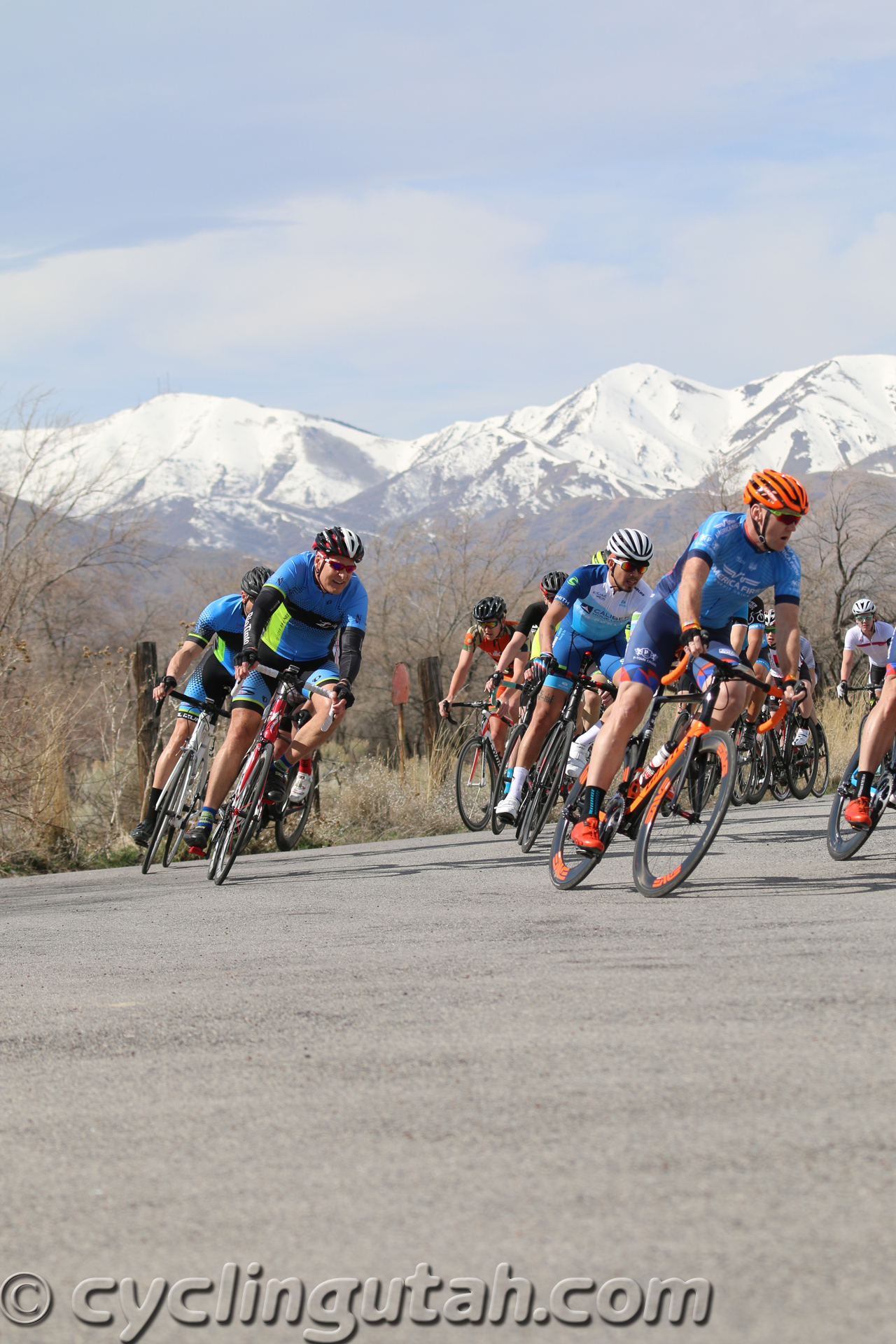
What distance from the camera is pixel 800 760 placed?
14.2m

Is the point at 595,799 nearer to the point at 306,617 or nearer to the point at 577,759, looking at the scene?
the point at 577,759

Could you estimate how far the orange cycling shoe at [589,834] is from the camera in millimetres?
6602

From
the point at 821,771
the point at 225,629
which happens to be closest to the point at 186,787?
the point at 225,629

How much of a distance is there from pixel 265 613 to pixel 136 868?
295 centimetres

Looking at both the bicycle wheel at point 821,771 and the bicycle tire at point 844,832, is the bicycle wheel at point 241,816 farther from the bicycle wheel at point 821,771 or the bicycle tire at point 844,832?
the bicycle wheel at point 821,771

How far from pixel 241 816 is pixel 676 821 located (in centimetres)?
335

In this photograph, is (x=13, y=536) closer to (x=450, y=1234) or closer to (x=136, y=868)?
(x=136, y=868)

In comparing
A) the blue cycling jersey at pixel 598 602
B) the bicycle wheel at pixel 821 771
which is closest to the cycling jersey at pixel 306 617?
the blue cycling jersey at pixel 598 602

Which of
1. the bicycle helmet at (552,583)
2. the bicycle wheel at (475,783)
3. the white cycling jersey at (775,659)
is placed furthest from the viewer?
the white cycling jersey at (775,659)

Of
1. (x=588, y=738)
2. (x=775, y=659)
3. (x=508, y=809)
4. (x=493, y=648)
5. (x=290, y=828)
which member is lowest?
(x=290, y=828)

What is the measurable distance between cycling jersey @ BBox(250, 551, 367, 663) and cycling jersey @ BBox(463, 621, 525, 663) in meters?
2.99

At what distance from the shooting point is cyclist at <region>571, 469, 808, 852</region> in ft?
21.9

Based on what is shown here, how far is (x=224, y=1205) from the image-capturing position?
2.76m

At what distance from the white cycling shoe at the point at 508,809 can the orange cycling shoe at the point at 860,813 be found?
2.71 meters
